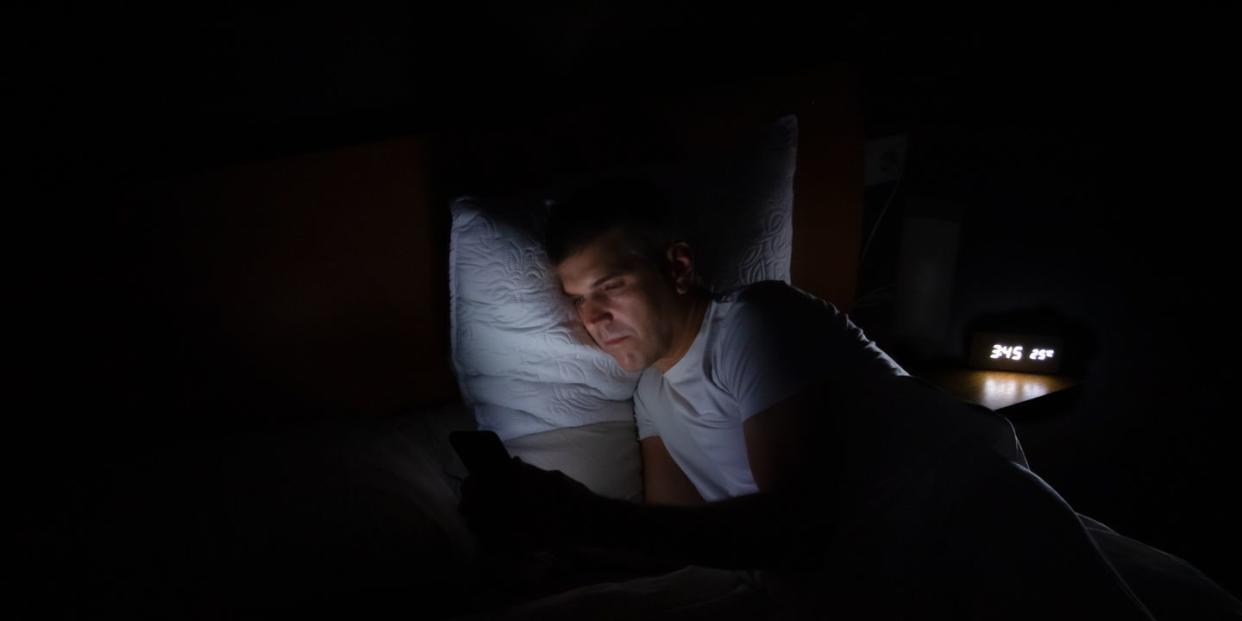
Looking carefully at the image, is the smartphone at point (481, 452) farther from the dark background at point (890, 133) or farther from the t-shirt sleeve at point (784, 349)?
the dark background at point (890, 133)

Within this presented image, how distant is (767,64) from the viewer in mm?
1727

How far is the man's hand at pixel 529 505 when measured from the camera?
3.38 feet

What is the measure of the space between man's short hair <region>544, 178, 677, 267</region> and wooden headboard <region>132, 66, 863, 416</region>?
112 mm

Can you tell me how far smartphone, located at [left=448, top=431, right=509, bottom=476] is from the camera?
1.01 m

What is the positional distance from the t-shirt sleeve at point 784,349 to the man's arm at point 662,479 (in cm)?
21

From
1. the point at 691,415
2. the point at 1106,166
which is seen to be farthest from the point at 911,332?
the point at 691,415

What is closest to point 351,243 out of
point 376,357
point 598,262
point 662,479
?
point 376,357

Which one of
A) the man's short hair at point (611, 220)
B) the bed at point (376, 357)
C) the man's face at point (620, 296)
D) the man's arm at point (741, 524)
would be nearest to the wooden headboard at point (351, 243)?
the bed at point (376, 357)

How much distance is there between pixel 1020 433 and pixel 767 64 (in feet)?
3.69

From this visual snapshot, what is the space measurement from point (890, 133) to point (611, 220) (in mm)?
892

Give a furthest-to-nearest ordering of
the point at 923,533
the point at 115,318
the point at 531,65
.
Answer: the point at 531,65
the point at 115,318
the point at 923,533

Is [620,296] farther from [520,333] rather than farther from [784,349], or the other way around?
[784,349]

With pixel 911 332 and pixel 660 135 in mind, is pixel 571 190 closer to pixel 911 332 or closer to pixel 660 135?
pixel 660 135

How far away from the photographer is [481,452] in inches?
40.0
